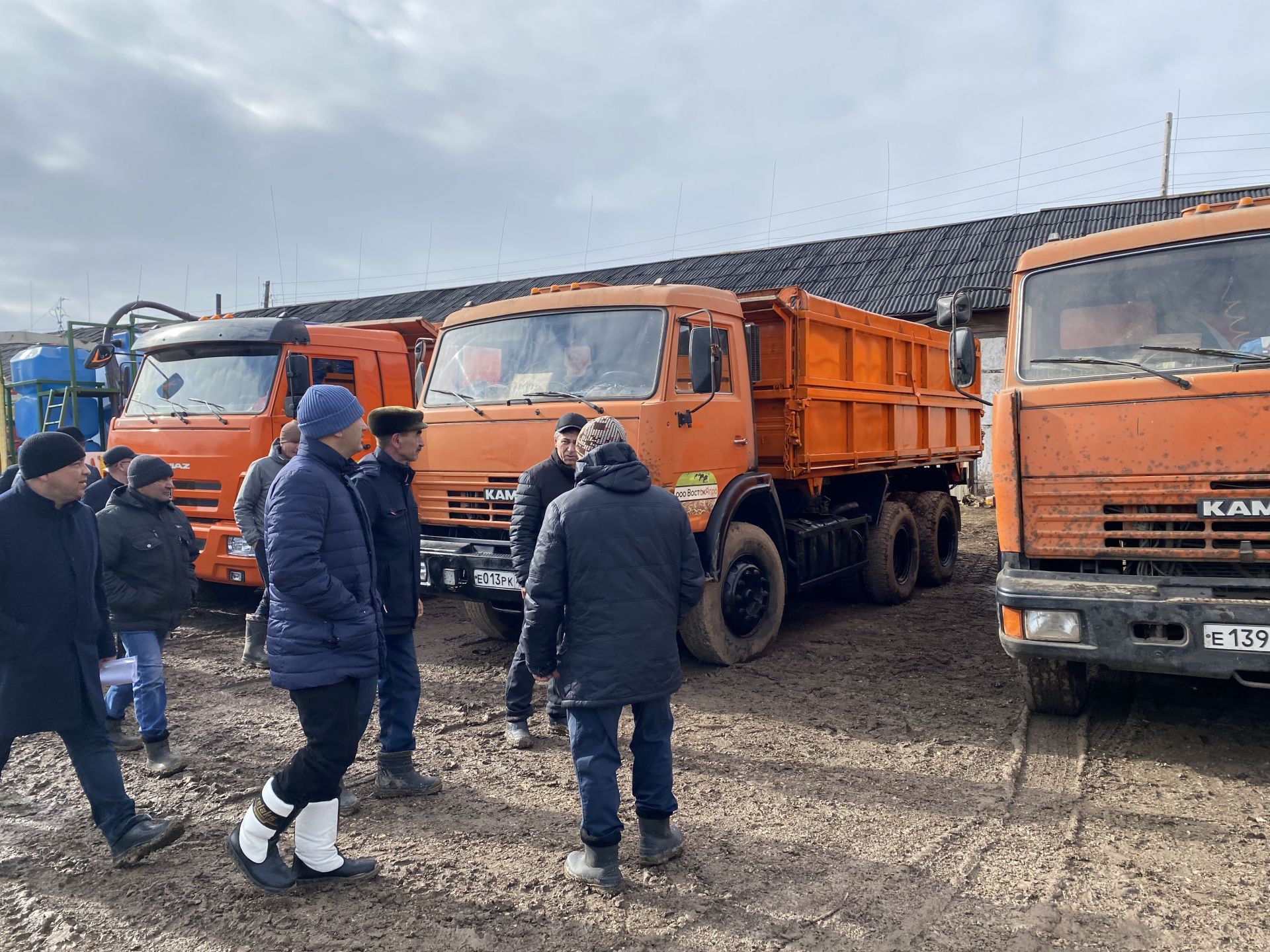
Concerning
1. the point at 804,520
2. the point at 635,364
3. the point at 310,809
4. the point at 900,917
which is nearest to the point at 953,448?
the point at 804,520

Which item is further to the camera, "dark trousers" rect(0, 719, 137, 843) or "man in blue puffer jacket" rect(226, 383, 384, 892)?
"dark trousers" rect(0, 719, 137, 843)

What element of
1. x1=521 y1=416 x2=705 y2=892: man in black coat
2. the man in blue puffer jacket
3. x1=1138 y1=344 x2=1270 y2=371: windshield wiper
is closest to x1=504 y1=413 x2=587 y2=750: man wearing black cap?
x1=521 y1=416 x2=705 y2=892: man in black coat

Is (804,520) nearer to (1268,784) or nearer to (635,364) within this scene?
(635,364)

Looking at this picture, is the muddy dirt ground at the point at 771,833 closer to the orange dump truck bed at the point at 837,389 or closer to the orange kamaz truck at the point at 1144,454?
the orange kamaz truck at the point at 1144,454

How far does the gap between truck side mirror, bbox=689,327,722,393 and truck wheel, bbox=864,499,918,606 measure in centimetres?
336

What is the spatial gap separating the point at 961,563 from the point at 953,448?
1887mm

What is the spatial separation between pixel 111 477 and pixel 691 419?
3.96 metres

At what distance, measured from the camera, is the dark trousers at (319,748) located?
10.5 ft

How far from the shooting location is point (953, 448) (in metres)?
10.2

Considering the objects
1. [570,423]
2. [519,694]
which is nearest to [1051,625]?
[570,423]

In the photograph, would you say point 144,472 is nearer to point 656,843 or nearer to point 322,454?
point 322,454

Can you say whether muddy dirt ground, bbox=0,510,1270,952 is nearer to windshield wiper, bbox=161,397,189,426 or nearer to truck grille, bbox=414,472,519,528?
truck grille, bbox=414,472,519,528

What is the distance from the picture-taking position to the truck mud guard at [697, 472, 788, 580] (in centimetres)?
609

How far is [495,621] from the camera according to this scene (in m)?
7.10
